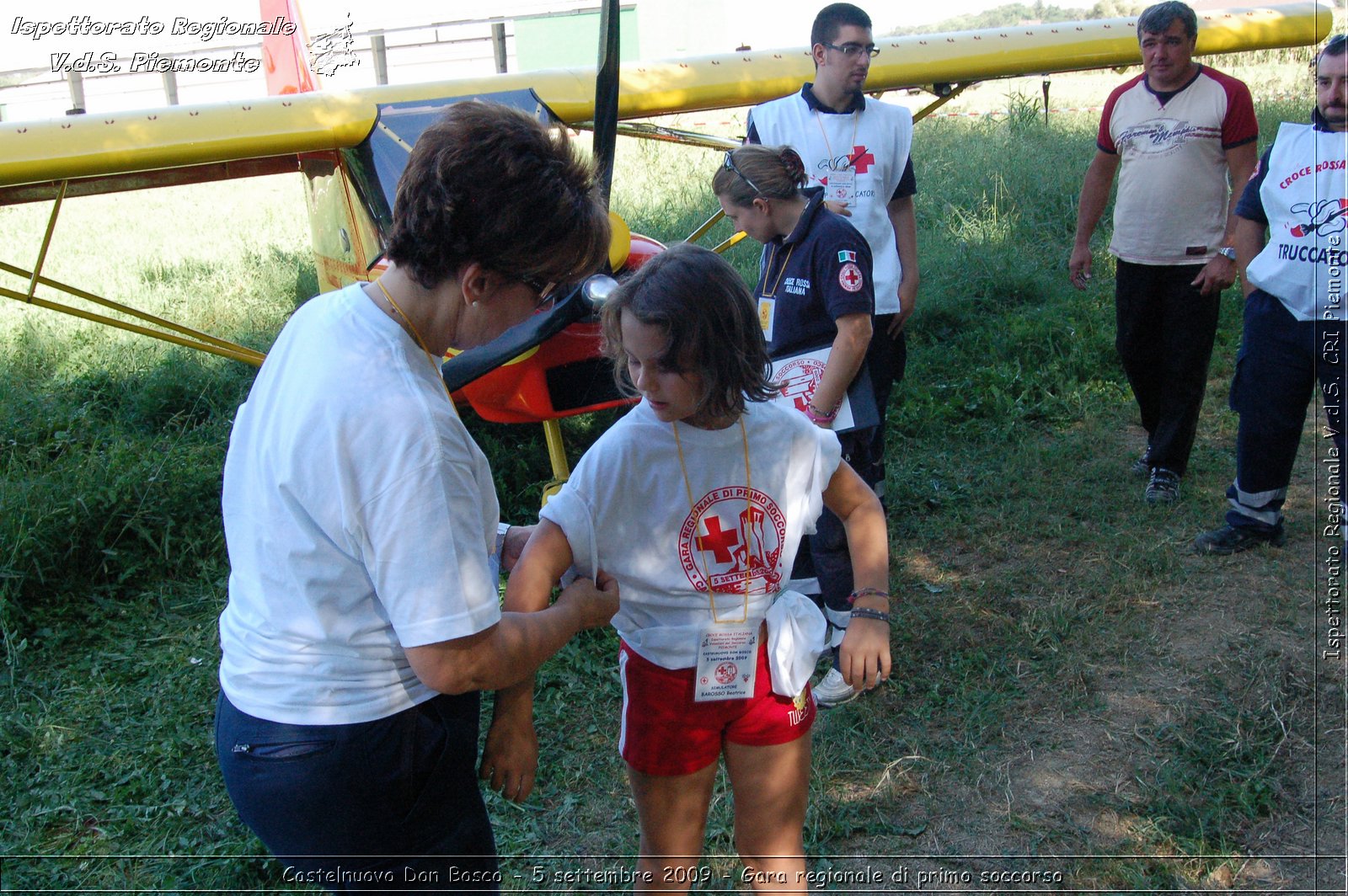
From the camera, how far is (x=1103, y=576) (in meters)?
4.07

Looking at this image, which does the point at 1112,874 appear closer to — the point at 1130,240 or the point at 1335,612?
the point at 1335,612

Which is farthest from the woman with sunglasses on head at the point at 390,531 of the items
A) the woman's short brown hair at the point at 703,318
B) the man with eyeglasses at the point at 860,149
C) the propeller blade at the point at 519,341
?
the man with eyeglasses at the point at 860,149

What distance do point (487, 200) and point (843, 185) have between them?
3.07 meters

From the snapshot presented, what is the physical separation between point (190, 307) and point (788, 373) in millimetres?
6825

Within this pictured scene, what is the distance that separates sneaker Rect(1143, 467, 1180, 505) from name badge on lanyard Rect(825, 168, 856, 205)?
2027 millimetres

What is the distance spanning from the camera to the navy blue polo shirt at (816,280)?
10.0 feet

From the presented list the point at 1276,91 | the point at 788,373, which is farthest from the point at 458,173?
the point at 1276,91

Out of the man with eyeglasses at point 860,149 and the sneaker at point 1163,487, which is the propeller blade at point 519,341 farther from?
the sneaker at point 1163,487

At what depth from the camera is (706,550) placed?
6.05 ft

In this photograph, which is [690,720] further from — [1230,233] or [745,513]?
[1230,233]

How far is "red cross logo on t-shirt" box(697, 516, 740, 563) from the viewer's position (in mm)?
1841

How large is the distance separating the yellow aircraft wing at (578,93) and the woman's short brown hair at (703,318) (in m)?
3.91

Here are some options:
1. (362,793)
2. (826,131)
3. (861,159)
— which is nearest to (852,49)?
(826,131)

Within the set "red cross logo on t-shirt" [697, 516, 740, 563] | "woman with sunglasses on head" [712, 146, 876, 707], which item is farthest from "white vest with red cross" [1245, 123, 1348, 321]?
"red cross logo on t-shirt" [697, 516, 740, 563]
